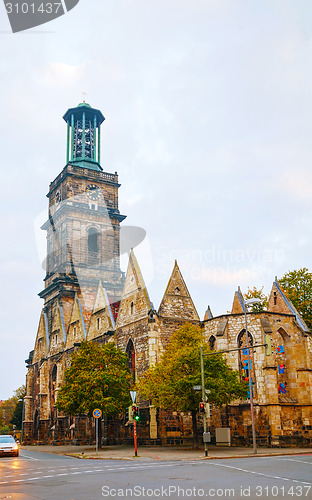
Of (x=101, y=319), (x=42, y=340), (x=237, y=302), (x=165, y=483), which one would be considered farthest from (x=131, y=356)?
(x=165, y=483)

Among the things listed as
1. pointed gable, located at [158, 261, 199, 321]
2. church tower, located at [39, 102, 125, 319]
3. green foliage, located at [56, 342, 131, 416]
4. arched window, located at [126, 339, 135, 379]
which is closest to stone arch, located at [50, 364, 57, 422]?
church tower, located at [39, 102, 125, 319]

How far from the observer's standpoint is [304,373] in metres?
34.8

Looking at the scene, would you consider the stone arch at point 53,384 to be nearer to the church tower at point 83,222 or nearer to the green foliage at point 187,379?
the church tower at point 83,222

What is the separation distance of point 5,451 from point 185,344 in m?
12.2

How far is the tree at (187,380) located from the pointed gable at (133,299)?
20.1ft

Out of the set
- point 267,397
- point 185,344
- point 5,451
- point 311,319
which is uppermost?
point 311,319

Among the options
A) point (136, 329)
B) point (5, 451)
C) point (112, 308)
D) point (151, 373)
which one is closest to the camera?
point (5, 451)

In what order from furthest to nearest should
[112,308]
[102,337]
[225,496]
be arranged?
[112,308], [102,337], [225,496]

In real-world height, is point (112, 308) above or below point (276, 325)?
above

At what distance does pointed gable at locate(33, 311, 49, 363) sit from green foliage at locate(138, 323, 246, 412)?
2661 cm

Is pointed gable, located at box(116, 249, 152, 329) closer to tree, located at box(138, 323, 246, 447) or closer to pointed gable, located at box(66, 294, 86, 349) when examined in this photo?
tree, located at box(138, 323, 246, 447)

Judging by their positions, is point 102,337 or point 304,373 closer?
point 304,373

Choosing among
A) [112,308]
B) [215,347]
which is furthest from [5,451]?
[112,308]

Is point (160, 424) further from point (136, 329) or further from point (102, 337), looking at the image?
point (102, 337)
